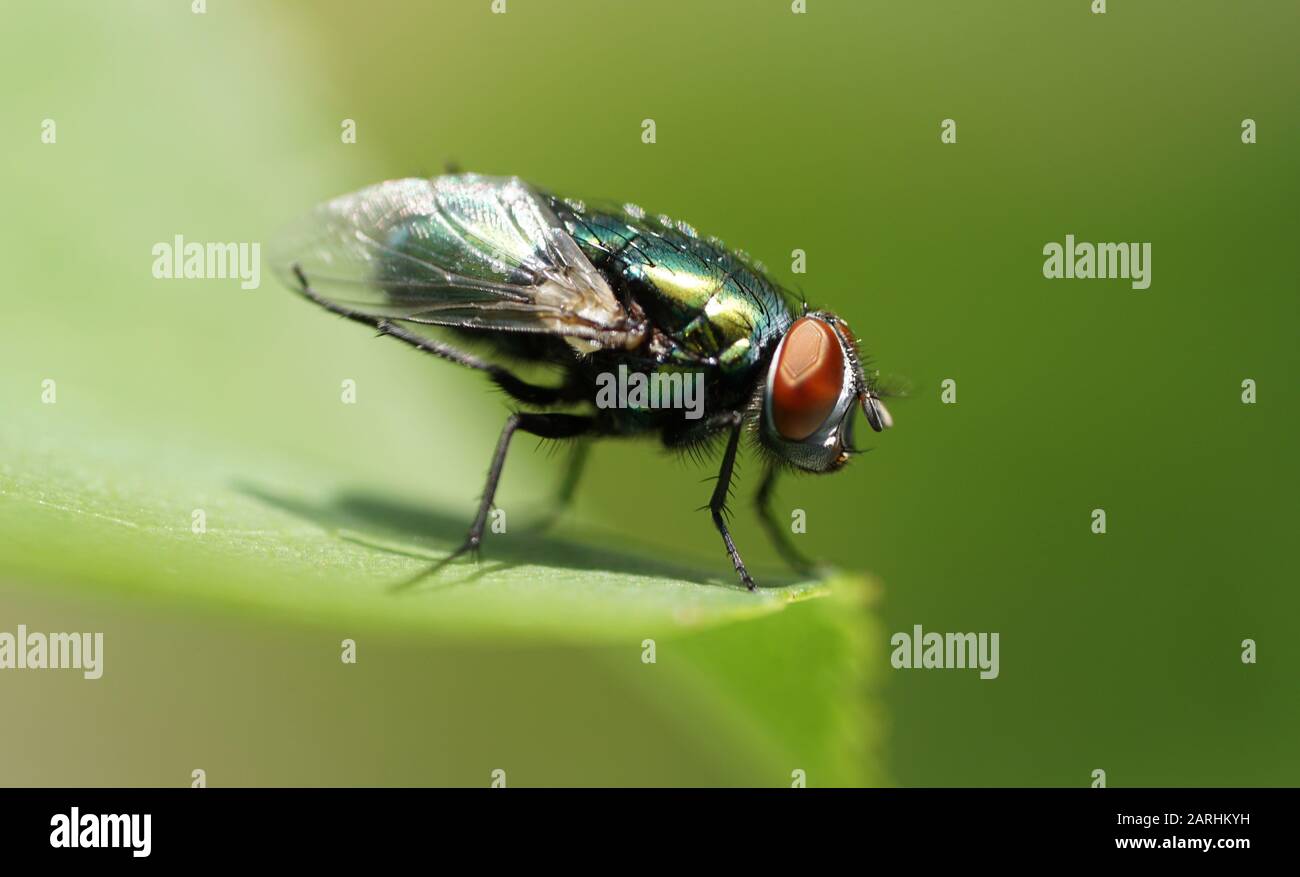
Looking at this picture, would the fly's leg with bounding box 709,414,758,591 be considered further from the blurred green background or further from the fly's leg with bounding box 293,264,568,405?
the fly's leg with bounding box 293,264,568,405

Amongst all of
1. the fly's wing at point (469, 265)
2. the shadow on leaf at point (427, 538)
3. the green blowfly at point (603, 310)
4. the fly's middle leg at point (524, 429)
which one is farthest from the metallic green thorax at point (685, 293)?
the shadow on leaf at point (427, 538)

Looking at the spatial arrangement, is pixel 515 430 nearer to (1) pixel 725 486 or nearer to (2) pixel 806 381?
(1) pixel 725 486

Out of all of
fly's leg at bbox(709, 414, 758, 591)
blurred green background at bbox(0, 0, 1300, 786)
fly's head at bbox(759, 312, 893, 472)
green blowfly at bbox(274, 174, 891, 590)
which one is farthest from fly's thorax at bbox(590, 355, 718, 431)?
blurred green background at bbox(0, 0, 1300, 786)

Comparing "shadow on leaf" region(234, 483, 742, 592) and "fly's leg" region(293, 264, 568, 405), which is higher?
"fly's leg" region(293, 264, 568, 405)

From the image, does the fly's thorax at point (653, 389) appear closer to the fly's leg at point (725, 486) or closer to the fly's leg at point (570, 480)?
the fly's leg at point (725, 486)

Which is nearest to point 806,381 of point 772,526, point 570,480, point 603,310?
point 603,310

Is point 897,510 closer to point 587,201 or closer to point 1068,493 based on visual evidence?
point 1068,493

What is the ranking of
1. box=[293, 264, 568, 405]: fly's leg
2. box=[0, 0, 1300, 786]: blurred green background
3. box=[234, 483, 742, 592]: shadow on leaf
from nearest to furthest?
1. box=[0, 0, 1300, 786]: blurred green background
2. box=[234, 483, 742, 592]: shadow on leaf
3. box=[293, 264, 568, 405]: fly's leg

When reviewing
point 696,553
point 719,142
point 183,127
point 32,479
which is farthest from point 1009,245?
point 183,127
